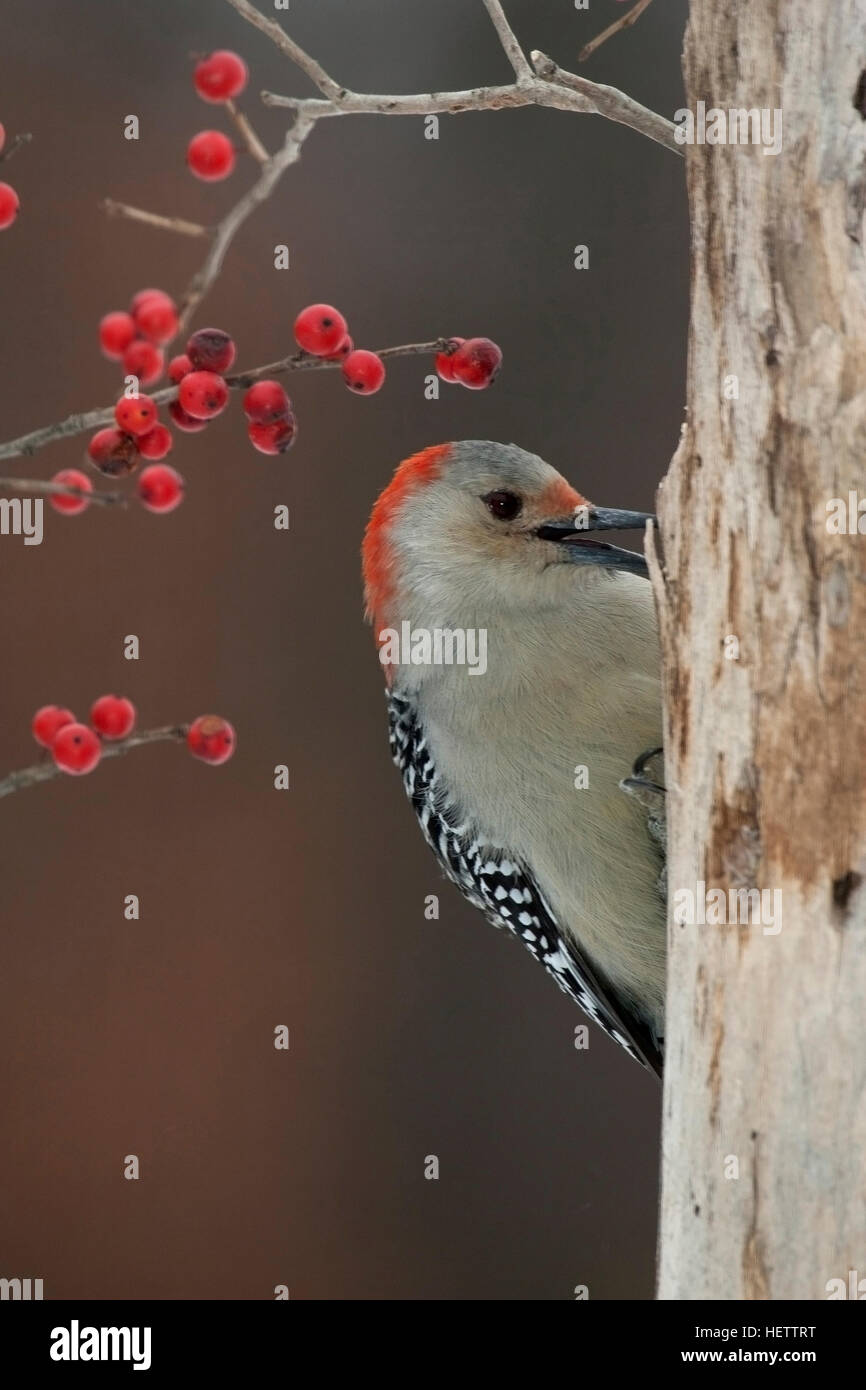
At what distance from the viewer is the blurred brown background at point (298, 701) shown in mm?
2600

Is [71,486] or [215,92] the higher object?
[215,92]

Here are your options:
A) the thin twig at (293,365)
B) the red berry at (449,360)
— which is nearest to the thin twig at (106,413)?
the thin twig at (293,365)

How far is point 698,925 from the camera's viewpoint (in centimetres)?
142

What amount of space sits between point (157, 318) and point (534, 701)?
2.79ft

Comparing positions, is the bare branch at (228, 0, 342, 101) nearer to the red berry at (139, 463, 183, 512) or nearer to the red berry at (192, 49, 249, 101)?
the red berry at (192, 49, 249, 101)

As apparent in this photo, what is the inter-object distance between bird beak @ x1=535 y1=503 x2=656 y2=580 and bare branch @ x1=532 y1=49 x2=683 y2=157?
19.9 inches

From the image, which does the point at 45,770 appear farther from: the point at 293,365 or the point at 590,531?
the point at 590,531

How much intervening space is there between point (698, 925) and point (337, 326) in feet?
2.29

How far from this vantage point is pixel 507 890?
7.06ft

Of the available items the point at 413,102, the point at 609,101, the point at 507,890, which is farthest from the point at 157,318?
the point at 507,890

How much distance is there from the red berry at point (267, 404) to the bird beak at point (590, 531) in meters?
0.64
